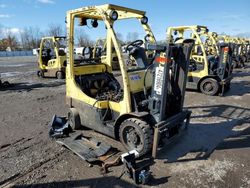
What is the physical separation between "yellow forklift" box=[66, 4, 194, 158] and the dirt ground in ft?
1.44

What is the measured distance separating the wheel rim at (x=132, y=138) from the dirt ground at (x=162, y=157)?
427mm

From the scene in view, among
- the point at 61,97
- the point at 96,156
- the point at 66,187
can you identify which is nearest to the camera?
the point at 66,187

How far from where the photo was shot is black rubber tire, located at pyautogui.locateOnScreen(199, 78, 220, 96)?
344 inches

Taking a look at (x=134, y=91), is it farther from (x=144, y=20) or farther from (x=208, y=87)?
(x=208, y=87)

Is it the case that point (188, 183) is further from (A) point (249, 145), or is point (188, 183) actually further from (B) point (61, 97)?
(B) point (61, 97)

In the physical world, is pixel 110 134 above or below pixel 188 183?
above

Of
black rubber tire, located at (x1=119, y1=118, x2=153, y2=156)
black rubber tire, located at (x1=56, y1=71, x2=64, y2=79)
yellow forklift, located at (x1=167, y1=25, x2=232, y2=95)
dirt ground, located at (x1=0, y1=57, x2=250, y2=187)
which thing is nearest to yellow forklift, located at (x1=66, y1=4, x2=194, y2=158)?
black rubber tire, located at (x1=119, y1=118, x2=153, y2=156)

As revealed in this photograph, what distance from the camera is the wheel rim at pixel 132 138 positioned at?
3.99m

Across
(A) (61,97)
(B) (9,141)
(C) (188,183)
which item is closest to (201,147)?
(C) (188,183)

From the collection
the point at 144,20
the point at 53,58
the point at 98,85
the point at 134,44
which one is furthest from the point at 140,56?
the point at 53,58

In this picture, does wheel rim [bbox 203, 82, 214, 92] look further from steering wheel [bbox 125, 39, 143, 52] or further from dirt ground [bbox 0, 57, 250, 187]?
steering wheel [bbox 125, 39, 143, 52]

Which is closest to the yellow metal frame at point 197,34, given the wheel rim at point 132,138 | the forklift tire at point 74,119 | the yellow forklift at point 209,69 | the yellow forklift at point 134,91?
the yellow forklift at point 209,69

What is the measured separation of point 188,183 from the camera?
3369 millimetres

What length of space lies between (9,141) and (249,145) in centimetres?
488
